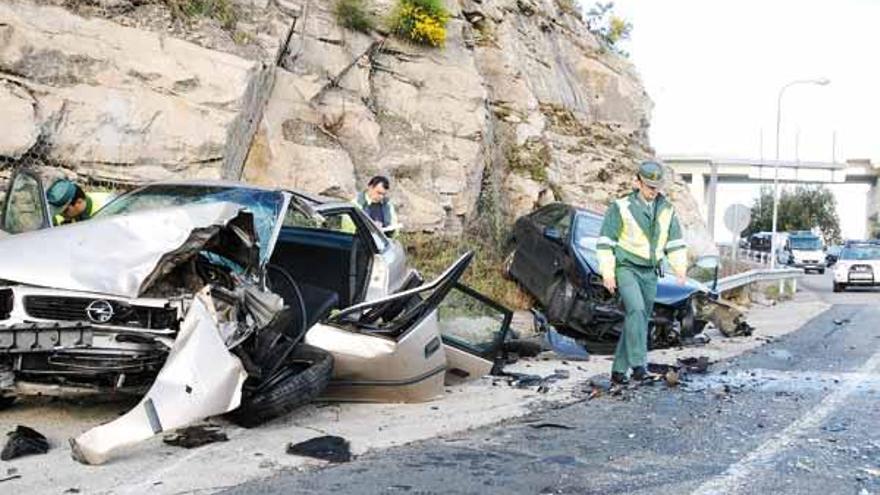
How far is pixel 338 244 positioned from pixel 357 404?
124 centimetres

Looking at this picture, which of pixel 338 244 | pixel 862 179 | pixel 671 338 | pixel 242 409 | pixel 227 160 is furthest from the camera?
pixel 862 179

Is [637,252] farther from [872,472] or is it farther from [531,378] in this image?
[872,472]

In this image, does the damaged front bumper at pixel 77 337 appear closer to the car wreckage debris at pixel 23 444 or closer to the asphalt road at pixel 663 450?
the car wreckage debris at pixel 23 444

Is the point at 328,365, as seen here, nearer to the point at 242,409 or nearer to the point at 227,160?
the point at 242,409

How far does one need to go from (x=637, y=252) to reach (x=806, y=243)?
41827 millimetres

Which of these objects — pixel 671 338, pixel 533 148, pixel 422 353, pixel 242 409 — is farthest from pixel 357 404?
pixel 533 148

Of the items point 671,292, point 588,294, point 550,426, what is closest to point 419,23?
point 588,294

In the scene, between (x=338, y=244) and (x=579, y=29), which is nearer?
(x=338, y=244)

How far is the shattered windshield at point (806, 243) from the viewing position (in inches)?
1802

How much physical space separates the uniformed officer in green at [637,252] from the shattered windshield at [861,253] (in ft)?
74.7

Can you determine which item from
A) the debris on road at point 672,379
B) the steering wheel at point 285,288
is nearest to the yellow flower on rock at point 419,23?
the debris on road at point 672,379

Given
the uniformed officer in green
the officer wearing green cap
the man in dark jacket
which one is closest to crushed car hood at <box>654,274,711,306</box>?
the uniformed officer in green

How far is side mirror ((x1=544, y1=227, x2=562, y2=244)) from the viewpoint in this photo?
35.5ft

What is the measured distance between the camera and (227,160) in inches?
448
